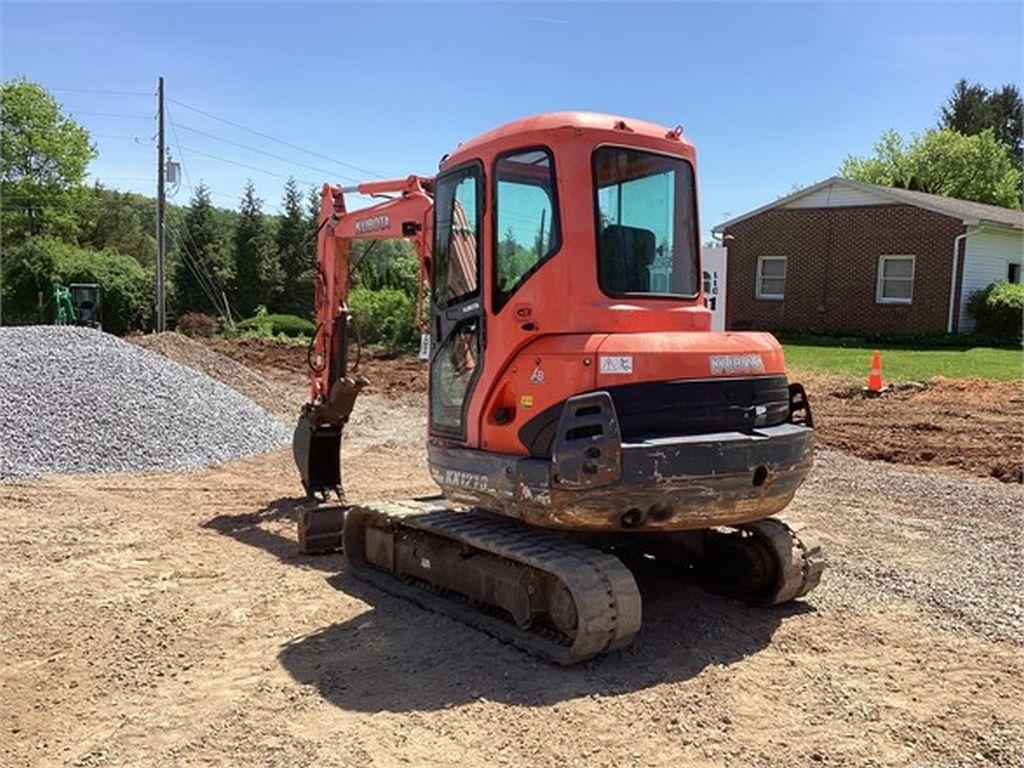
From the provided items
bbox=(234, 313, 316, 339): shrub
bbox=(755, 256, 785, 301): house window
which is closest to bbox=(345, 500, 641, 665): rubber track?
bbox=(755, 256, 785, 301): house window

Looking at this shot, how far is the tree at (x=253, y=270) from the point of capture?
44.1 meters

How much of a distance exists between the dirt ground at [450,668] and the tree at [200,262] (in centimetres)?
3660

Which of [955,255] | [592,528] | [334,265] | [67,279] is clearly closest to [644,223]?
[592,528]

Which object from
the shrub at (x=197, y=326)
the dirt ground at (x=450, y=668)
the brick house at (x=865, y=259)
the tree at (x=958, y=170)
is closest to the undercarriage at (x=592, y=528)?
the dirt ground at (x=450, y=668)

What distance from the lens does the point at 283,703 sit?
14.2 ft

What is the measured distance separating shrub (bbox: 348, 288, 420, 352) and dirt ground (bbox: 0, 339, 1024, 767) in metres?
16.7

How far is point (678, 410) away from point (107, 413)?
8.51 m

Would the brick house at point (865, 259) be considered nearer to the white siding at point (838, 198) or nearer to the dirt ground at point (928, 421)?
the white siding at point (838, 198)

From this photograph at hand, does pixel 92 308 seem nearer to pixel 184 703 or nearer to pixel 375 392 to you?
pixel 375 392

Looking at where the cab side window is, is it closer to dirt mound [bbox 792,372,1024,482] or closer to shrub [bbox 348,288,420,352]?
dirt mound [bbox 792,372,1024,482]

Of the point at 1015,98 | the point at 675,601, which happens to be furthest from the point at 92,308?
the point at 1015,98

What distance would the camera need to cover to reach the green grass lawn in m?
16.6

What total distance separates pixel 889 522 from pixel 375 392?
11040 mm

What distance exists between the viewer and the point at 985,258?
2403 cm
